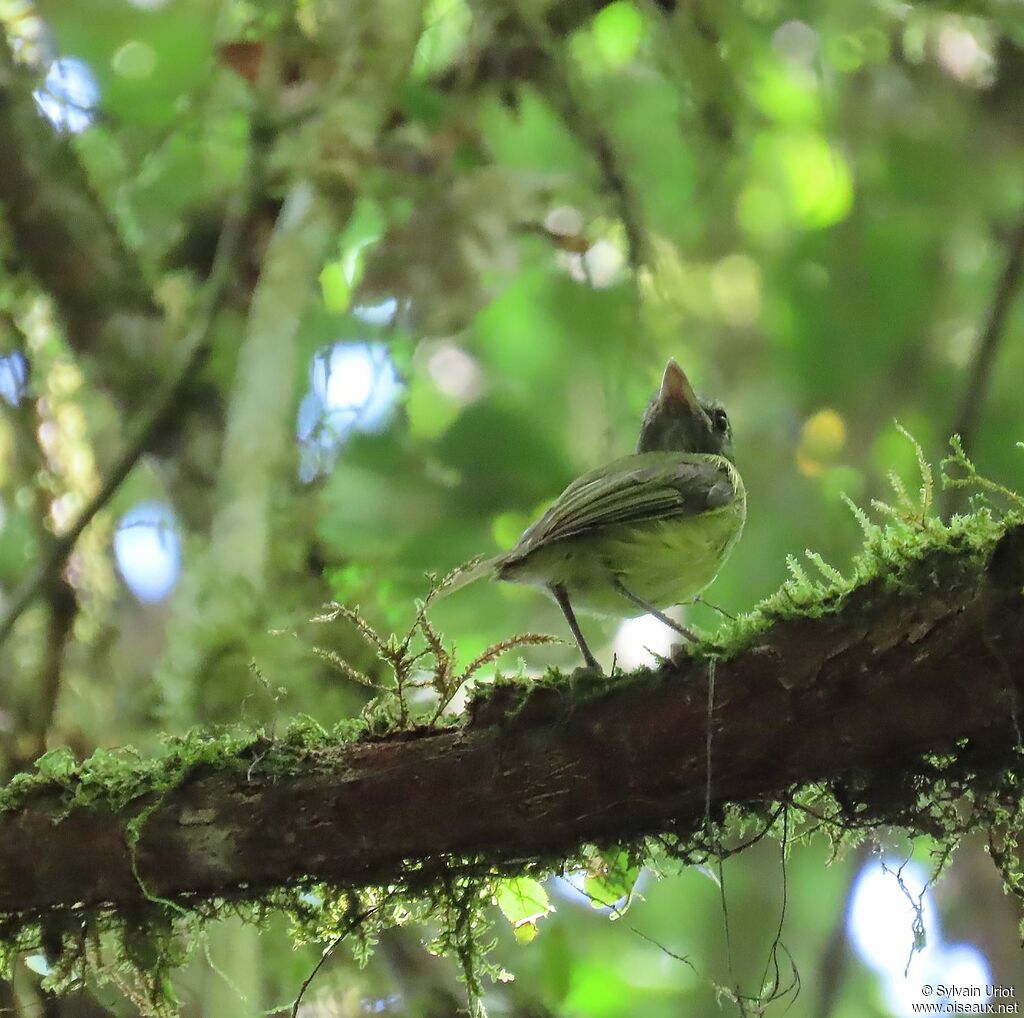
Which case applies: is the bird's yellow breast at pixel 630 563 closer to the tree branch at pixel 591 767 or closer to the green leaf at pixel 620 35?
the tree branch at pixel 591 767

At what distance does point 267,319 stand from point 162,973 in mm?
2120

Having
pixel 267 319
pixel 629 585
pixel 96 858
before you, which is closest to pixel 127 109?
pixel 267 319

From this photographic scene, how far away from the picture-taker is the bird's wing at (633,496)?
2713 mm

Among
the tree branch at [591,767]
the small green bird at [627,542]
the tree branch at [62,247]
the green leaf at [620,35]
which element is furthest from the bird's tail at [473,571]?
the green leaf at [620,35]

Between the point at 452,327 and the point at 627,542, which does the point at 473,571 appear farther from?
the point at 452,327

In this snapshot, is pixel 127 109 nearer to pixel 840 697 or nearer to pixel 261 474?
pixel 261 474

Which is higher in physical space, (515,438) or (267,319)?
(267,319)

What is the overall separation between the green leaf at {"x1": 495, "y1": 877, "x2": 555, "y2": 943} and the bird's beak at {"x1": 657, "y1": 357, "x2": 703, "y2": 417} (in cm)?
190

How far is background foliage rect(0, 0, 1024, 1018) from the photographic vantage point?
3525 millimetres

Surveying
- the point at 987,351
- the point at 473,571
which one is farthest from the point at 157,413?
the point at 987,351

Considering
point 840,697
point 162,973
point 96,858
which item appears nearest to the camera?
point 840,697

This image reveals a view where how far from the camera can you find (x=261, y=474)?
3.50 metres

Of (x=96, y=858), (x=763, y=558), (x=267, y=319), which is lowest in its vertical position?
(x=96, y=858)

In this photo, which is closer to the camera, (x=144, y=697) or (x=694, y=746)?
(x=694, y=746)
